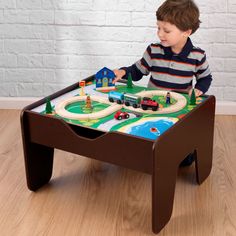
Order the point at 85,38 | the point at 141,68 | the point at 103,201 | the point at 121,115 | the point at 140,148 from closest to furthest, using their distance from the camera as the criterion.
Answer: the point at 140,148 → the point at 121,115 → the point at 103,201 → the point at 141,68 → the point at 85,38

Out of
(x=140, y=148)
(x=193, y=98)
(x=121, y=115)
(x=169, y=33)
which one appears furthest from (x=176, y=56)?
(x=140, y=148)

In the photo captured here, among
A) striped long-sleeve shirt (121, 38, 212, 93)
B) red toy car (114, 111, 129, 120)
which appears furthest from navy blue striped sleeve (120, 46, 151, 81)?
red toy car (114, 111, 129, 120)

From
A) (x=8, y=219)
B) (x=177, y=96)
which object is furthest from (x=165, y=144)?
(x=8, y=219)

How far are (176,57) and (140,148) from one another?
49 cm

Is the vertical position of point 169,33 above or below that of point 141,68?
above

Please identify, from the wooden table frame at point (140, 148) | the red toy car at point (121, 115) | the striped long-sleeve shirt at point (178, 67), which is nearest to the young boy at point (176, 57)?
the striped long-sleeve shirt at point (178, 67)

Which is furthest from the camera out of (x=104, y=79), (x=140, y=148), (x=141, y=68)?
(x=141, y=68)

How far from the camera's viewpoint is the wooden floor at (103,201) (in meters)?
1.36

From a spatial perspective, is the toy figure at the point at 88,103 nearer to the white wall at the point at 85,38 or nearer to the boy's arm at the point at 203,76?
the boy's arm at the point at 203,76

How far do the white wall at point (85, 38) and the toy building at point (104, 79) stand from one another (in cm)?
48

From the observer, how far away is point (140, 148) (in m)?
1.25

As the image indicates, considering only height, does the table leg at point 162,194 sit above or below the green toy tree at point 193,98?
below

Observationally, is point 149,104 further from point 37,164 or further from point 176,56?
point 37,164

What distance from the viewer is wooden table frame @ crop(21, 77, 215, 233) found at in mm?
1252
